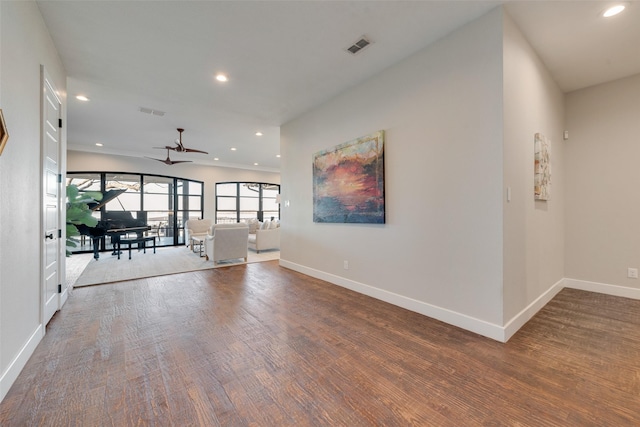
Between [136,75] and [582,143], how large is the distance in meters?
6.10

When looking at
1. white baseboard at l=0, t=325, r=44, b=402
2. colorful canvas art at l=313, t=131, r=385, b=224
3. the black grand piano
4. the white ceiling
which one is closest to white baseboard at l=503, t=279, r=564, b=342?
colorful canvas art at l=313, t=131, r=385, b=224

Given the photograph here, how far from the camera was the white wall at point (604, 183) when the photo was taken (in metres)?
3.21

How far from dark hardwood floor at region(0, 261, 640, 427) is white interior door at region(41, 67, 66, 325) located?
12.4 inches

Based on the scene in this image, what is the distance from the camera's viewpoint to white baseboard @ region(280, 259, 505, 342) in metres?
2.28

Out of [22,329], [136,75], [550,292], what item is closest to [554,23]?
[550,292]

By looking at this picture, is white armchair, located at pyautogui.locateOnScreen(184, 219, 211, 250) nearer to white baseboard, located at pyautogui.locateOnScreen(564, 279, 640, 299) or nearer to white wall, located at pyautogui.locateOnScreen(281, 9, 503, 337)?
white wall, located at pyautogui.locateOnScreen(281, 9, 503, 337)

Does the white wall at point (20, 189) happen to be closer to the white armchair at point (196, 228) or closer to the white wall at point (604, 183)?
the white armchair at point (196, 228)

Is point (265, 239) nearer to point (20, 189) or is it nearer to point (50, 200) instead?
point (50, 200)

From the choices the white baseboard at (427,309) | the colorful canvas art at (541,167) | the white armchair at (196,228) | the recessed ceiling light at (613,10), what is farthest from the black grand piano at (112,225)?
the recessed ceiling light at (613,10)

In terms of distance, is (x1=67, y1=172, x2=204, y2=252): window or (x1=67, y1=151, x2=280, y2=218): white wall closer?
(x1=67, y1=151, x2=280, y2=218): white wall

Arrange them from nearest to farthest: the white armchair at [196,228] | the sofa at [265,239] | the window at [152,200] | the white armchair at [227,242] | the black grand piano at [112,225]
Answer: the white armchair at [227,242] → the black grand piano at [112,225] → the sofa at [265,239] → the window at [152,200] → the white armchair at [196,228]

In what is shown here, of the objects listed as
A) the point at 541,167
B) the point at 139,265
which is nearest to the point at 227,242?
the point at 139,265

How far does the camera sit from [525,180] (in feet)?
8.32

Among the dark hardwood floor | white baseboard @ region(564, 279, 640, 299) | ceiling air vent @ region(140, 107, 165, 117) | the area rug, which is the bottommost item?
the dark hardwood floor
